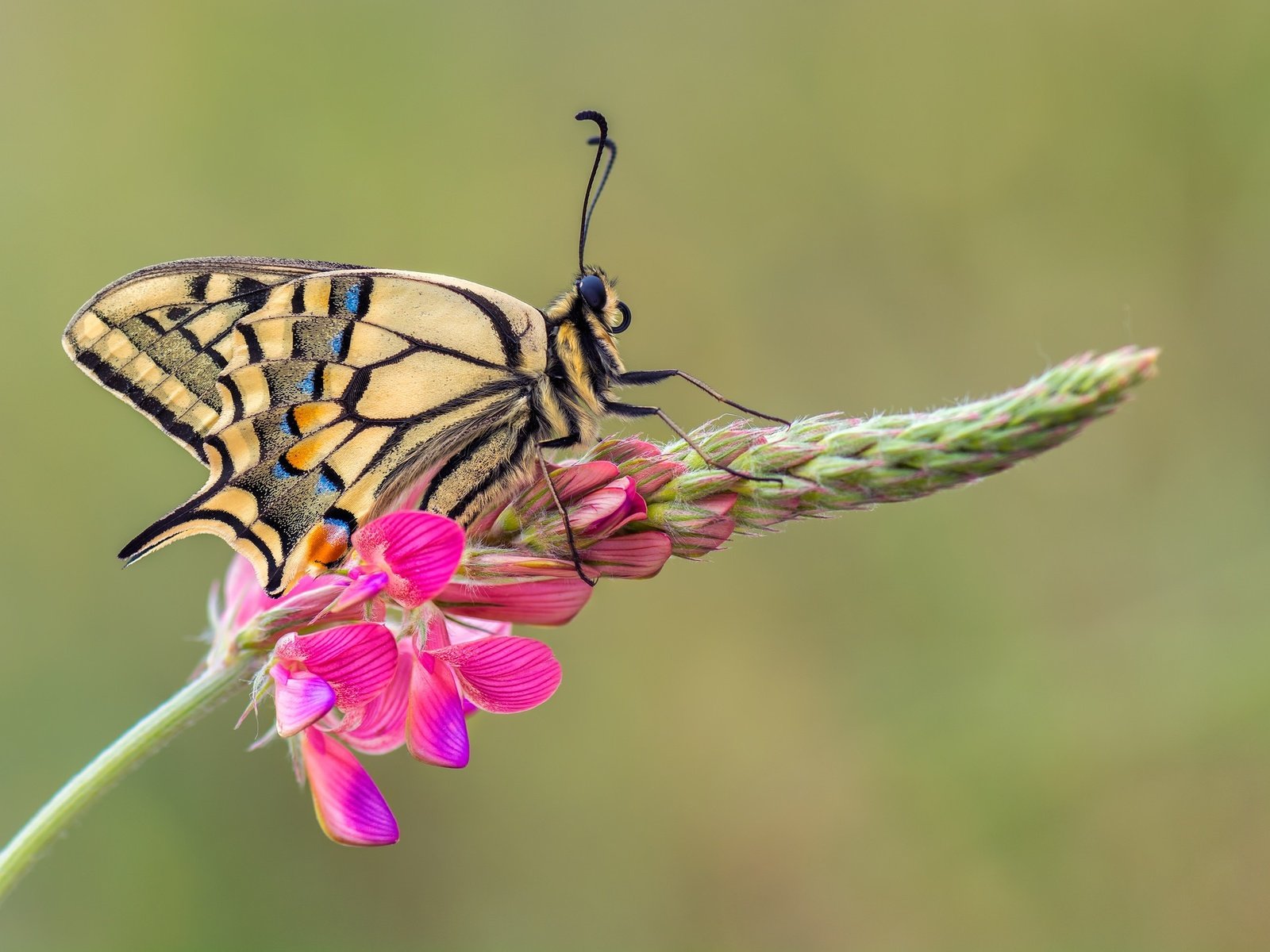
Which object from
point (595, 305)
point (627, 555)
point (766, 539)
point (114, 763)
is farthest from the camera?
point (766, 539)

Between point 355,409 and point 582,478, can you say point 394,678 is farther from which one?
point 355,409

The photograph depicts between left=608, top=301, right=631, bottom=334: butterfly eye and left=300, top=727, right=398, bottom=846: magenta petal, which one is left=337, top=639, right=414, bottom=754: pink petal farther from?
left=608, top=301, right=631, bottom=334: butterfly eye

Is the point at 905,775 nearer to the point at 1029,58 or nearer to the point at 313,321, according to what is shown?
the point at 313,321

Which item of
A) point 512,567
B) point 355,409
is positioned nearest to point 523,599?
point 512,567

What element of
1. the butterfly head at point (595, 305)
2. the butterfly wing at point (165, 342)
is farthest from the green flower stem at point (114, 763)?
the butterfly head at point (595, 305)

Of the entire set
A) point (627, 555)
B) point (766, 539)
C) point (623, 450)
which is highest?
point (766, 539)

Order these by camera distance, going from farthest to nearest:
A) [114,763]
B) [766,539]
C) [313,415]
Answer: [766,539] → [313,415] → [114,763]

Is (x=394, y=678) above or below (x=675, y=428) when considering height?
below
